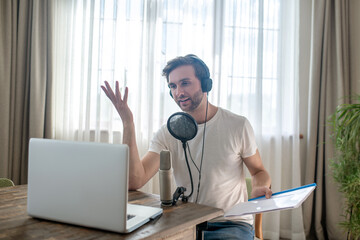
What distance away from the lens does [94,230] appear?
931mm

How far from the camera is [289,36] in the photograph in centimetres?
321

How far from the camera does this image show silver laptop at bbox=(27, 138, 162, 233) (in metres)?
0.89

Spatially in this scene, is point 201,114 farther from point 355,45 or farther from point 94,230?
point 355,45

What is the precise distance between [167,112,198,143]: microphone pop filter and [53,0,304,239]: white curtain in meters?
1.66

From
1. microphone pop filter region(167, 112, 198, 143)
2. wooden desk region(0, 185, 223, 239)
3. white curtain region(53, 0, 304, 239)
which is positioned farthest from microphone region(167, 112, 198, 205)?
white curtain region(53, 0, 304, 239)

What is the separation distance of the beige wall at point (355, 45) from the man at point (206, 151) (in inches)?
75.6

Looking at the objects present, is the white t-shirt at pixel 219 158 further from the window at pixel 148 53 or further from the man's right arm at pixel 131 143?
the window at pixel 148 53

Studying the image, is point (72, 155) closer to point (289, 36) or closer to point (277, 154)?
point (277, 154)

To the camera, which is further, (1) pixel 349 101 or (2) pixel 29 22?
(1) pixel 349 101

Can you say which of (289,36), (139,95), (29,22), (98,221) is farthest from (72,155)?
(289,36)

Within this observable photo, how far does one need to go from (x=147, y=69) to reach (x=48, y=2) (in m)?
0.99

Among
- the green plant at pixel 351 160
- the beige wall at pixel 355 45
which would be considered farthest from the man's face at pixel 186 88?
the beige wall at pixel 355 45

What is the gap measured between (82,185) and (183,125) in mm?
508

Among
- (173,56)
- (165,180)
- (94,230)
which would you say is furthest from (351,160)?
(94,230)
